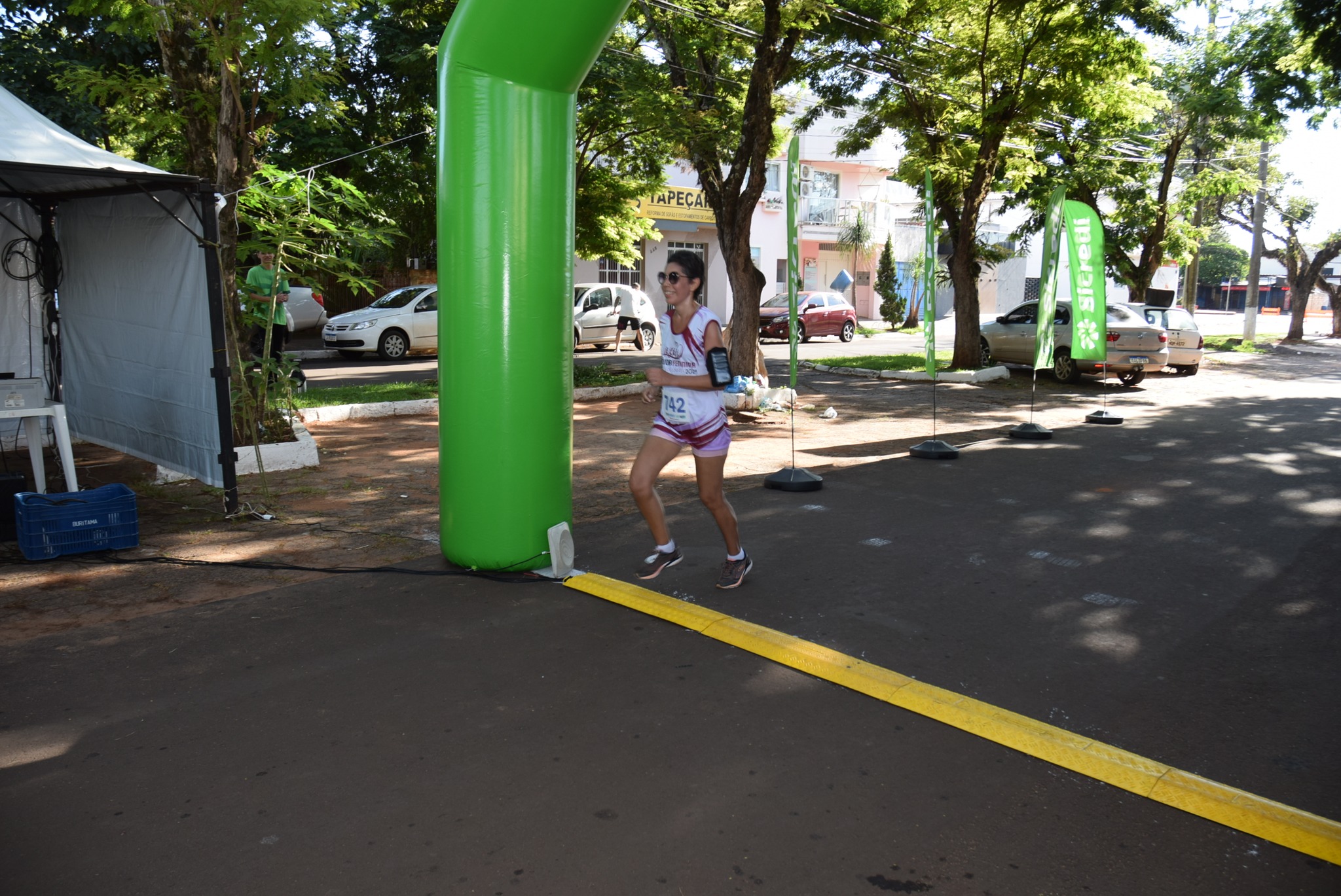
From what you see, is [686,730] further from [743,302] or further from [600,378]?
[600,378]

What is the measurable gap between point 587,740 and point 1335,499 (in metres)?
7.20

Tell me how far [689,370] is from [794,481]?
3.18 m

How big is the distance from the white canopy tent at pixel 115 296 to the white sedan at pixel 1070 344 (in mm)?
12494

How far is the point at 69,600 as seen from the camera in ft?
18.2

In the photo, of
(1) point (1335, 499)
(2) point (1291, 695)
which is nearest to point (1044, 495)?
(1) point (1335, 499)

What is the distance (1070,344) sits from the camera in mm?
17625

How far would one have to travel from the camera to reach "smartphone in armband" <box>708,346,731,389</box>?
5.23 metres

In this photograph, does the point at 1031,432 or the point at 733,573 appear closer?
the point at 733,573

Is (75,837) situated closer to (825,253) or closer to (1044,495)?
(1044,495)

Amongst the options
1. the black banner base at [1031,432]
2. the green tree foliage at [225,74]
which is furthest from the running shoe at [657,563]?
the black banner base at [1031,432]

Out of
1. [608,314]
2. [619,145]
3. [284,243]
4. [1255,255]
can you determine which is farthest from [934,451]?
[1255,255]

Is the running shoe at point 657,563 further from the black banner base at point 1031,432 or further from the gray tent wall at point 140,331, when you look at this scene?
the black banner base at point 1031,432

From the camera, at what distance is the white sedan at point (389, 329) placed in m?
20.9

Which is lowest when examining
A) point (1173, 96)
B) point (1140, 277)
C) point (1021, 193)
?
point (1140, 277)
